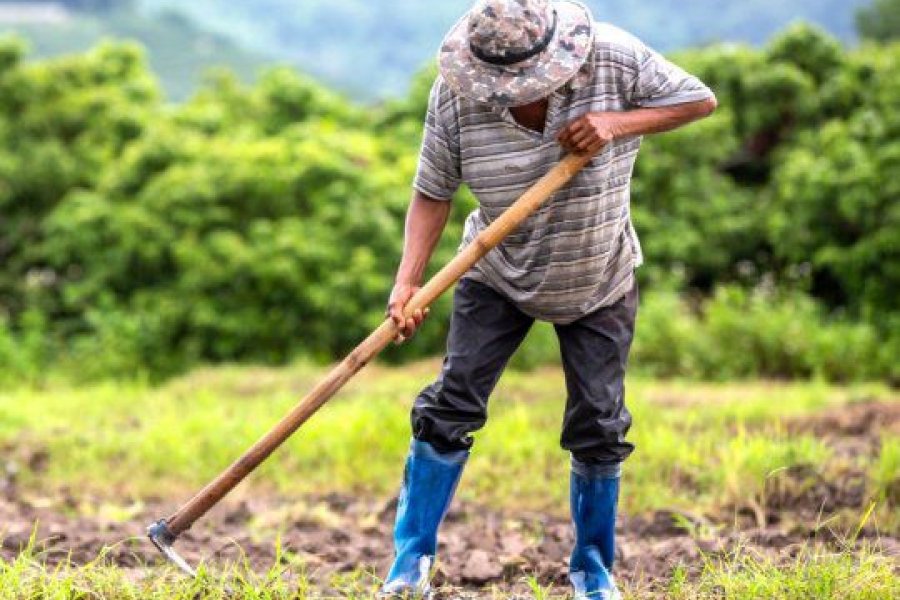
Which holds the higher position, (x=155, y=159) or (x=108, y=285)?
(x=155, y=159)

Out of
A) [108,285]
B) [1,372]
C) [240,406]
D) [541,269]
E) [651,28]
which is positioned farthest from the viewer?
[651,28]

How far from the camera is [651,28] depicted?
8419 centimetres

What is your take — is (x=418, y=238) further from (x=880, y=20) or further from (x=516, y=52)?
(x=880, y=20)

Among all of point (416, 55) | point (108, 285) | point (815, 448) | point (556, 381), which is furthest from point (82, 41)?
point (815, 448)

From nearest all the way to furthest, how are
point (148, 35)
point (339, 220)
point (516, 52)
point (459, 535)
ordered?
point (516, 52) → point (459, 535) → point (339, 220) → point (148, 35)

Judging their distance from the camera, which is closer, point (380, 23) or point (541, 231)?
point (541, 231)

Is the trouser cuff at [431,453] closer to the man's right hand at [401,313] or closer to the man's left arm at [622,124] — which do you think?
the man's right hand at [401,313]

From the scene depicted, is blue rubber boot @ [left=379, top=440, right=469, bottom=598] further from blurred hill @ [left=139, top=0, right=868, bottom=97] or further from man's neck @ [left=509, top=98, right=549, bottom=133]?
blurred hill @ [left=139, top=0, right=868, bottom=97]

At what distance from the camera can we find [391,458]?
7555 mm

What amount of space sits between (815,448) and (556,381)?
478 centimetres

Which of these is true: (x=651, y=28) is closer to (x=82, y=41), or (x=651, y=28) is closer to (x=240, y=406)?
(x=82, y=41)

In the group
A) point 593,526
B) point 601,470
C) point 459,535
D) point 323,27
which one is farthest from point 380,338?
point 323,27

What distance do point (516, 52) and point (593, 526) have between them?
144 centimetres

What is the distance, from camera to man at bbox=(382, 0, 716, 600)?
3670 millimetres
